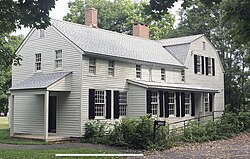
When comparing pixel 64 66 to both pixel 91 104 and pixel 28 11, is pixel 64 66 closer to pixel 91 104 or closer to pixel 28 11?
pixel 91 104

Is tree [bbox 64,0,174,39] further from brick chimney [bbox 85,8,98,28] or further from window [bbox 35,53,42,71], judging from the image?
window [bbox 35,53,42,71]

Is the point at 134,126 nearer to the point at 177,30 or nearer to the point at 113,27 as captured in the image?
the point at 177,30

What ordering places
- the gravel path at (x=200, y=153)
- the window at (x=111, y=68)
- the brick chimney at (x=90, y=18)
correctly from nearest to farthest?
the gravel path at (x=200, y=153), the window at (x=111, y=68), the brick chimney at (x=90, y=18)

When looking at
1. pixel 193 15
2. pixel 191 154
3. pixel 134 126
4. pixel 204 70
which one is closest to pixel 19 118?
pixel 134 126

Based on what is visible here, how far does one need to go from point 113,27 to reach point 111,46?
24.3 meters

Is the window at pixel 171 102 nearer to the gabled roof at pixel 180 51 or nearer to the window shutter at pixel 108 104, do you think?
the gabled roof at pixel 180 51

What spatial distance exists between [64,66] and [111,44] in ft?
13.9

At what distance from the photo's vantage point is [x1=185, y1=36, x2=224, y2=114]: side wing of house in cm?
3097

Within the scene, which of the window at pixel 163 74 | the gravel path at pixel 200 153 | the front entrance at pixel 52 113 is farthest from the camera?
the window at pixel 163 74

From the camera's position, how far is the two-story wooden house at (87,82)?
21.3 meters

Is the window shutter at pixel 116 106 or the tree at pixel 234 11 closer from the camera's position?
the tree at pixel 234 11

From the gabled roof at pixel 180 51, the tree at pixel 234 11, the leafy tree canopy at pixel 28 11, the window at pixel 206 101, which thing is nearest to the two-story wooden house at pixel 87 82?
the gabled roof at pixel 180 51

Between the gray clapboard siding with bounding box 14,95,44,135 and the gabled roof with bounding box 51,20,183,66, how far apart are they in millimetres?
4553

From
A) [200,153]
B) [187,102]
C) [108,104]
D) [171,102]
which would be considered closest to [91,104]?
[108,104]
